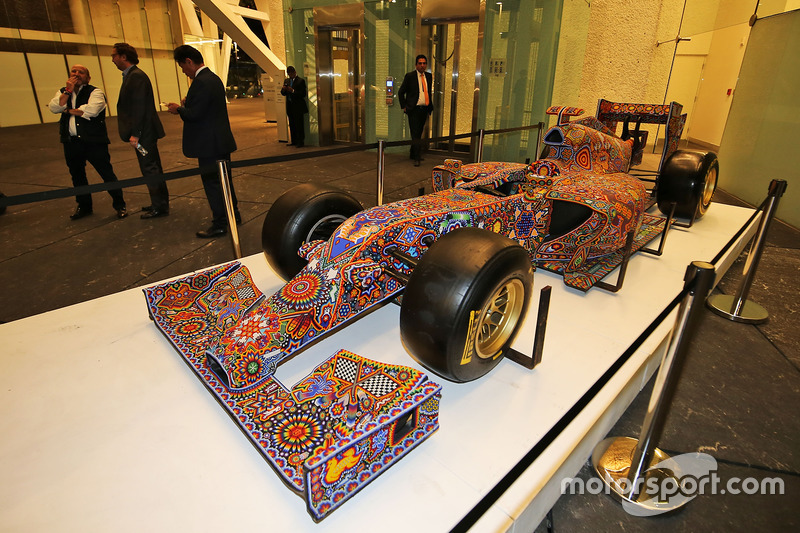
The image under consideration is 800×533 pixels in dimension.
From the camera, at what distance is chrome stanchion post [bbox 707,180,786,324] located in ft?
9.68

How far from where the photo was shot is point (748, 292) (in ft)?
11.3

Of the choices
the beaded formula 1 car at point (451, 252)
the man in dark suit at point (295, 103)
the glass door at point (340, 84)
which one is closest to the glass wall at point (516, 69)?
the glass door at point (340, 84)

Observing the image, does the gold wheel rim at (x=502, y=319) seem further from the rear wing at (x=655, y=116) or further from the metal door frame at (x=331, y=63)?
the metal door frame at (x=331, y=63)

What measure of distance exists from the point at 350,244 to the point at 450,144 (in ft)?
28.6

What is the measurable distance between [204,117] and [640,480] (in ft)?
15.6

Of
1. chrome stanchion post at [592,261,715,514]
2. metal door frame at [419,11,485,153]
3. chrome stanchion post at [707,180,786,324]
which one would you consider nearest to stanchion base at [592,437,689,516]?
chrome stanchion post at [592,261,715,514]

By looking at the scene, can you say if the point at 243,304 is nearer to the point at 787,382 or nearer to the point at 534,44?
the point at 787,382

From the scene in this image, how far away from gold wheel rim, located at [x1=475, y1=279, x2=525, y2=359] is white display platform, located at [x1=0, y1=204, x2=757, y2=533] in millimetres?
222

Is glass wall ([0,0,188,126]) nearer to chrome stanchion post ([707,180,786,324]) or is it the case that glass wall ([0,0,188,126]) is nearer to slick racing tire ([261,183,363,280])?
slick racing tire ([261,183,363,280])

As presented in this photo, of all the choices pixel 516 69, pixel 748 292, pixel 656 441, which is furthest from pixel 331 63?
pixel 656 441

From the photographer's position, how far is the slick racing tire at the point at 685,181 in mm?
4309

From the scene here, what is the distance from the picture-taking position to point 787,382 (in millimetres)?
2688

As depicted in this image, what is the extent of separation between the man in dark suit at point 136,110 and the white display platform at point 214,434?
9.01 ft

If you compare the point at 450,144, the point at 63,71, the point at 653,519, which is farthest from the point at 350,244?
the point at 63,71
